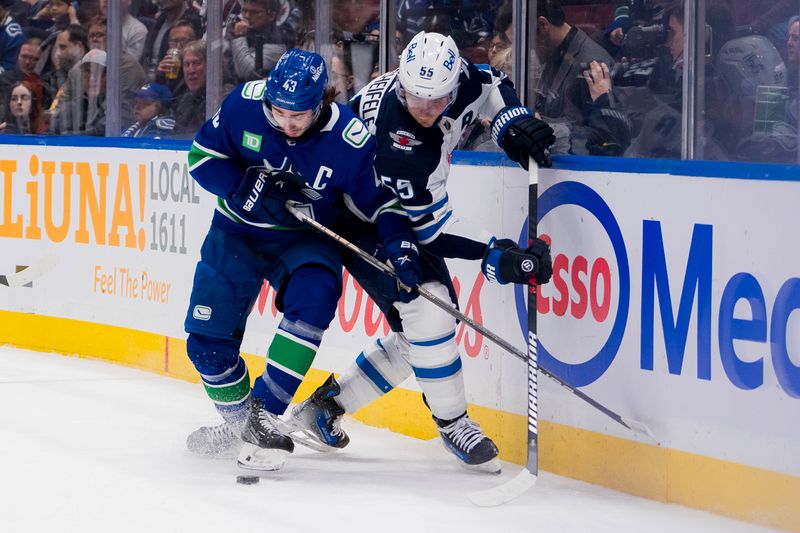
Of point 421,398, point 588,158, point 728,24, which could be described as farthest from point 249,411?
point 728,24

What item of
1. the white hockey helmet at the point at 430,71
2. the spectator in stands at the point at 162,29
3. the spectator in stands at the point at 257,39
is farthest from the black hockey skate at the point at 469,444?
the spectator in stands at the point at 162,29

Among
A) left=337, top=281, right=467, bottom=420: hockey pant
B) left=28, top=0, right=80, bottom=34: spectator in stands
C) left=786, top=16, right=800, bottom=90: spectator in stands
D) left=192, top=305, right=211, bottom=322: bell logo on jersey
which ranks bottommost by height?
left=337, top=281, right=467, bottom=420: hockey pant

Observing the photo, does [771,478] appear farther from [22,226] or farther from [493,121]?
[22,226]

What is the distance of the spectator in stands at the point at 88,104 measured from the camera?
20.0ft

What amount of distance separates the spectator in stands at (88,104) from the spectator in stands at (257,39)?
2.69ft

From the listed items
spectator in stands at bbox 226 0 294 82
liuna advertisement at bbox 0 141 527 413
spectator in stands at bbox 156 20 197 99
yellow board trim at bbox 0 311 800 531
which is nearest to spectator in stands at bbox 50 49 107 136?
liuna advertisement at bbox 0 141 527 413

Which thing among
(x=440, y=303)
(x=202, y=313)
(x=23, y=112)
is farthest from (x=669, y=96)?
(x=23, y=112)

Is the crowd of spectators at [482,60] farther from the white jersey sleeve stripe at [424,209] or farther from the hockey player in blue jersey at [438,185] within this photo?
the white jersey sleeve stripe at [424,209]

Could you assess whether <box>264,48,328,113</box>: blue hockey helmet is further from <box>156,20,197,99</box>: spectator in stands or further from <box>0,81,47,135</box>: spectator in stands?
<box>0,81,47,135</box>: spectator in stands

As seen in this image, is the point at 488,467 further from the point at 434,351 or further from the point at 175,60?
the point at 175,60

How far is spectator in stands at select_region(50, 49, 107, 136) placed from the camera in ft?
20.0

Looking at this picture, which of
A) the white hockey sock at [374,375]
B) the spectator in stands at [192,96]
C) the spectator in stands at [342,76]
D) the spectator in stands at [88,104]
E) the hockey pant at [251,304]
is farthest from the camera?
A: the spectator in stands at [88,104]

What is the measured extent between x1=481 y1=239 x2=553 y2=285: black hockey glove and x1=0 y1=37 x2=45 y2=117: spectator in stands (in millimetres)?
3424

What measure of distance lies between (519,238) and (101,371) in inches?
86.3
